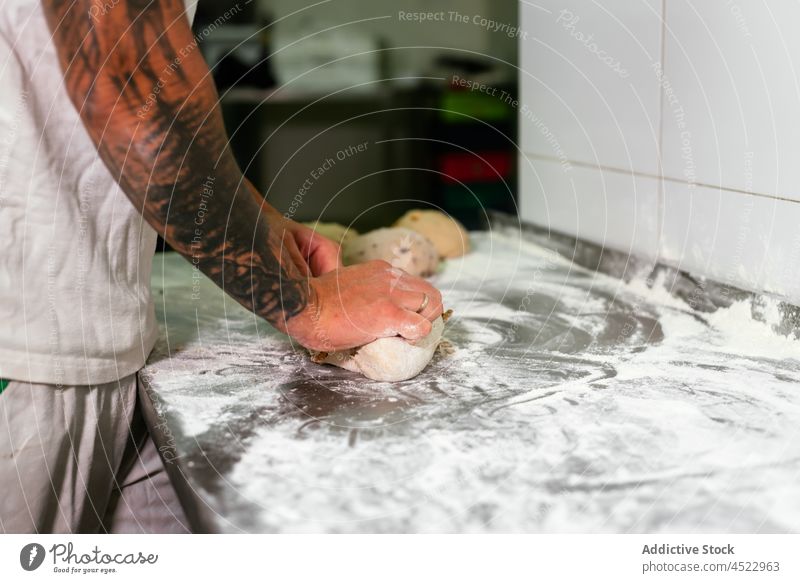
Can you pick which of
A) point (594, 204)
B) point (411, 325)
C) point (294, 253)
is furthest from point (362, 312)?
point (594, 204)

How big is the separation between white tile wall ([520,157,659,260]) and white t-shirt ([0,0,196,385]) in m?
0.71

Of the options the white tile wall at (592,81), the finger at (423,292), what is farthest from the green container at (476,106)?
the finger at (423,292)

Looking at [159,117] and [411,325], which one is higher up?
[159,117]

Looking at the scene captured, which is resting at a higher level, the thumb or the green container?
the green container

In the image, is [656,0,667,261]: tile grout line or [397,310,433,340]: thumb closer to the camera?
[397,310,433,340]: thumb

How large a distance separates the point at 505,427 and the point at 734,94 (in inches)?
21.8

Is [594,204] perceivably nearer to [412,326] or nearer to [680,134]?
[680,134]

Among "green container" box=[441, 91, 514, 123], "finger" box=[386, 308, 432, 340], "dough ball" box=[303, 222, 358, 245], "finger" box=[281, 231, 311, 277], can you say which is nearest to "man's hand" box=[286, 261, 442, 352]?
"finger" box=[386, 308, 432, 340]

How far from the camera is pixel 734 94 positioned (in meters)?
1.00

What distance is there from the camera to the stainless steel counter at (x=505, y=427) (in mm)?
588

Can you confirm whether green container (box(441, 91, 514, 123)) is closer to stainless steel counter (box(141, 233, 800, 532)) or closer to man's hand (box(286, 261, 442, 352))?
stainless steel counter (box(141, 233, 800, 532))

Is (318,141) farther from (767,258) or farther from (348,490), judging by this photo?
(348,490)

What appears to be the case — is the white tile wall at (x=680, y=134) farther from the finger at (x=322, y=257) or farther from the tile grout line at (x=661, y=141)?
the finger at (x=322, y=257)

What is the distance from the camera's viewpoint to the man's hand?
Answer: 85 centimetres
